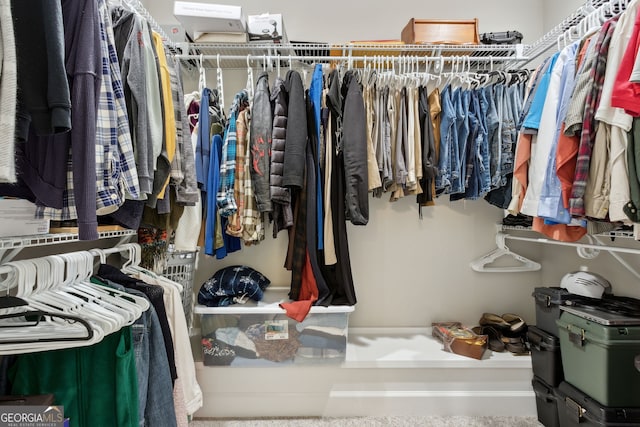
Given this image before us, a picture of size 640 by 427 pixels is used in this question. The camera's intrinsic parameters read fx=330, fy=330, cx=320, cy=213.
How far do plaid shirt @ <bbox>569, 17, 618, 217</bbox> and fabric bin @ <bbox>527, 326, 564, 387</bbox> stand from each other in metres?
0.82

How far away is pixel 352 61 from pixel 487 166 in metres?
1.01

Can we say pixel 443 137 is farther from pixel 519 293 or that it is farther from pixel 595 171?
pixel 519 293

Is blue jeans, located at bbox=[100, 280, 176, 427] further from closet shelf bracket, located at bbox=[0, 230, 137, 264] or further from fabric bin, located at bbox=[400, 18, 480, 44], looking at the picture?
fabric bin, located at bbox=[400, 18, 480, 44]

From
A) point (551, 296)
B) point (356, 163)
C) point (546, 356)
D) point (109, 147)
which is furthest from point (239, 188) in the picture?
point (546, 356)

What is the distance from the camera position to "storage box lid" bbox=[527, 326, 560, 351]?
1613 mm

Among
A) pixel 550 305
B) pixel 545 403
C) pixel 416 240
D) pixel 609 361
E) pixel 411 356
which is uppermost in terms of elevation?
pixel 416 240

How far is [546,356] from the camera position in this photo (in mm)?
1650

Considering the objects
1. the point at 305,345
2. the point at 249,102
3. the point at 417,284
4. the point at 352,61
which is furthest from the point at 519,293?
the point at 249,102

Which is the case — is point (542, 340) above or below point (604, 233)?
below

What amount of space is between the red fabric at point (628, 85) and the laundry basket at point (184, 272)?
2.00m

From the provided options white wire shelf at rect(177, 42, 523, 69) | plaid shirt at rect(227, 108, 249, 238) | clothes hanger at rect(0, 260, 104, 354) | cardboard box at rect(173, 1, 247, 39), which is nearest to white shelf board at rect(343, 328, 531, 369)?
plaid shirt at rect(227, 108, 249, 238)

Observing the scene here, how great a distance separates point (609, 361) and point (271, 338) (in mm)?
1505

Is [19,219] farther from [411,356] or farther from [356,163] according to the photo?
[411,356]

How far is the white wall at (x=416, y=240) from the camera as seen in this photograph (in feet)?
7.50
